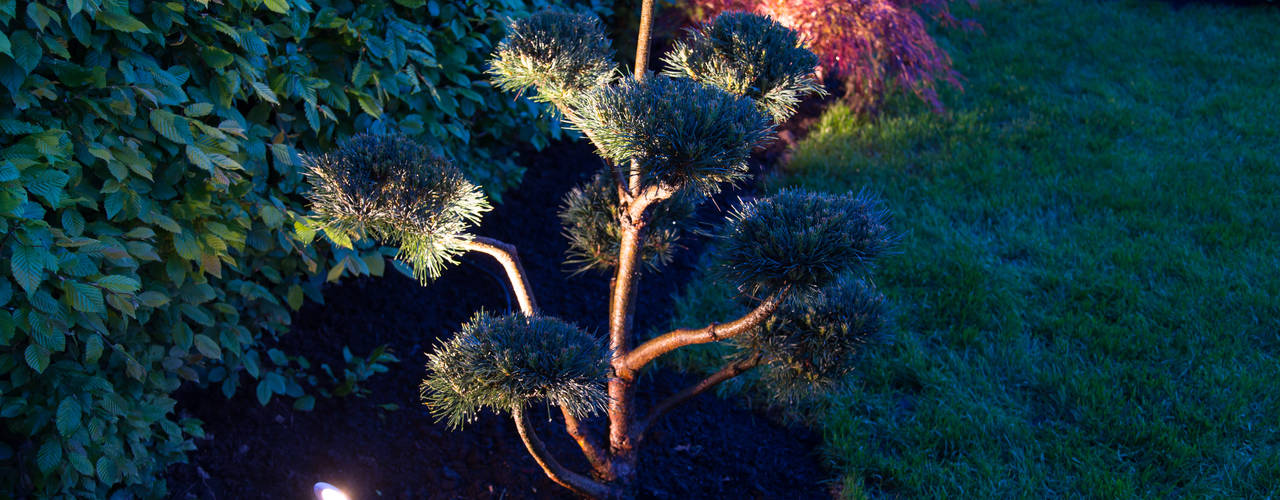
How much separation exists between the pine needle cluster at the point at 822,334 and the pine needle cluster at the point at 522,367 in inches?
20.4

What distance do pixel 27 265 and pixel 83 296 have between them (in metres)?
0.13

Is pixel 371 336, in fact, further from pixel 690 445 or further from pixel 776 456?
pixel 776 456

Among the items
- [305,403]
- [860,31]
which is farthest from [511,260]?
[860,31]

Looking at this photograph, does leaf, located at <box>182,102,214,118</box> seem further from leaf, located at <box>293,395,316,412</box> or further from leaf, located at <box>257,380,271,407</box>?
leaf, located at <box>293,395,316,412</box>

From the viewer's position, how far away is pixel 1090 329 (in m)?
3.37

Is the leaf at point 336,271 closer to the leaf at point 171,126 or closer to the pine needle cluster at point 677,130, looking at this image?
the leaf at point 171,126

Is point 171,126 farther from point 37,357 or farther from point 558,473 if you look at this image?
point 558,473

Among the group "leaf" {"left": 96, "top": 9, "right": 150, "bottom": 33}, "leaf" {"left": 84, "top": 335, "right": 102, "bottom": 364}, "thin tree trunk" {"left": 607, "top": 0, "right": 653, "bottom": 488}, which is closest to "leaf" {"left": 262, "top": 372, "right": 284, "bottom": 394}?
"leaf" {"left": 84, "top": 335, "right": 102, "bottom": 364}

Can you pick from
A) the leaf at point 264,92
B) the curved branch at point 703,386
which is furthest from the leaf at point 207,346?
the curved branch at point 703,386

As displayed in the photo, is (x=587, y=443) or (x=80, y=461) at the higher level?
(x=80, y=461)

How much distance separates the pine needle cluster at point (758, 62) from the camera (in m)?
2.24

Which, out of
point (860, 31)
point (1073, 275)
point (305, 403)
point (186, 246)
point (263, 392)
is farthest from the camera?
point (860, 31)

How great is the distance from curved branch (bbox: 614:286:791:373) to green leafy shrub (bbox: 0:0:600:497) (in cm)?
91

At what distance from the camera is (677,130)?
5.86 ft
